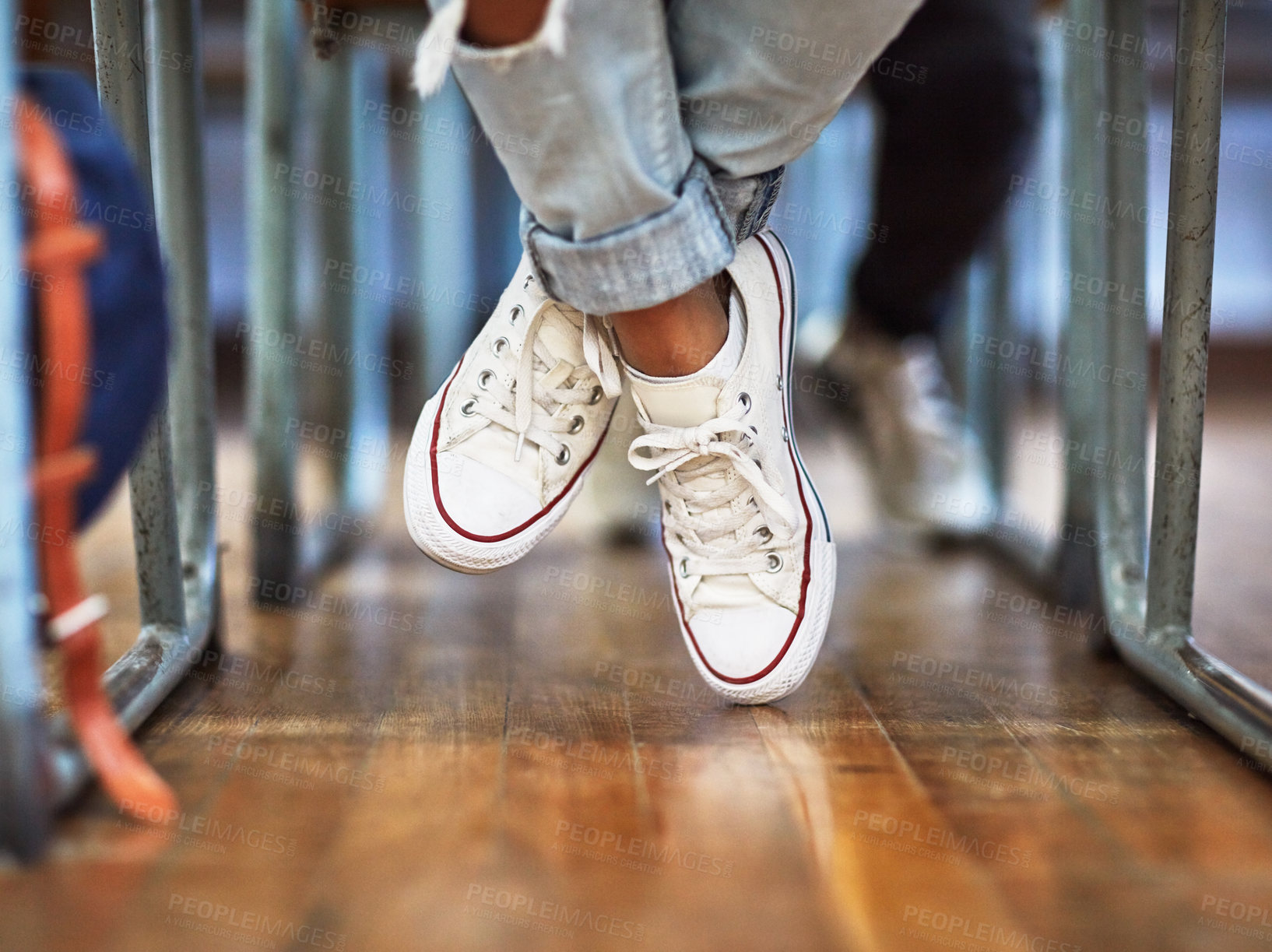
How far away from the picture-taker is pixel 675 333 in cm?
63

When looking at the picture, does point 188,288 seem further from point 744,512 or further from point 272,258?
point 744,512

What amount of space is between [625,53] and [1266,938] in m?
0.47

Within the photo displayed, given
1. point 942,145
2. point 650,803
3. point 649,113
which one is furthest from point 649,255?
point 942,145

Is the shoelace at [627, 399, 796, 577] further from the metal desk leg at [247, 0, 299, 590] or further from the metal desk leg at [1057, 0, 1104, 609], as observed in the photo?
the metal desk leg at [247, 0, 299, 590]

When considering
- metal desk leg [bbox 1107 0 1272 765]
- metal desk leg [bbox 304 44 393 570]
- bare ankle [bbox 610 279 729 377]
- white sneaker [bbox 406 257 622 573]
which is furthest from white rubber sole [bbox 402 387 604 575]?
metal desk leg [bbox 304 44 393 570]

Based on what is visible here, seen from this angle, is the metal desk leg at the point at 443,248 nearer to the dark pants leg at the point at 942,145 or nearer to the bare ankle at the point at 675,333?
the dark pants leg at the point at 942,145

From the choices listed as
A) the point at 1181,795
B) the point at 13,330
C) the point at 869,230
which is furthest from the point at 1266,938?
the point at 869,230

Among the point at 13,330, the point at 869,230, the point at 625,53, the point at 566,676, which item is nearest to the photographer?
the point at 13,330

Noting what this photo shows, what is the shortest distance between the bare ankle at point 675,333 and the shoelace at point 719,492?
0.03 m

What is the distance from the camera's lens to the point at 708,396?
0.65 m

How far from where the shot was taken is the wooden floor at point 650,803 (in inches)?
17.0

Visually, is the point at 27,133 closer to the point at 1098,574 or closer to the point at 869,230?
the point at 1098,574

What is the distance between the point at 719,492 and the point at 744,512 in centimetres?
2

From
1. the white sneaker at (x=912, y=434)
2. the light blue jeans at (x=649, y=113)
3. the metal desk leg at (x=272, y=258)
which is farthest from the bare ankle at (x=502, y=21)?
the white sneaker at (x=912, y=434)
